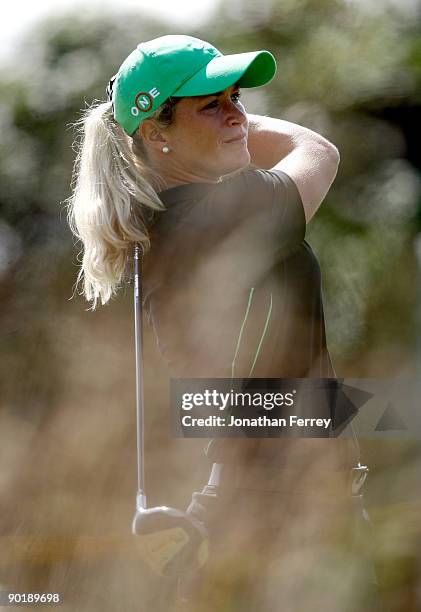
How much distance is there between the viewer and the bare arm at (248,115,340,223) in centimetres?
83

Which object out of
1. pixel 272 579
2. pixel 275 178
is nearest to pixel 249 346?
pixel 275 178

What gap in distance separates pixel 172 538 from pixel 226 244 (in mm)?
329

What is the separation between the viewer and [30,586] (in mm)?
1149

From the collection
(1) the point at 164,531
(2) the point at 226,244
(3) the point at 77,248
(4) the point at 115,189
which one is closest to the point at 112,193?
(4) the point at 115,189

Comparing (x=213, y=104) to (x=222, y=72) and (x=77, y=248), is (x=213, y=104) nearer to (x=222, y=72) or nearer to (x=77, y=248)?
(x=222, y=72)

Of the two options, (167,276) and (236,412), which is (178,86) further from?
(236,412)

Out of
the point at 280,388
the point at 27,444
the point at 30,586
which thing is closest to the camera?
the point at 280,388

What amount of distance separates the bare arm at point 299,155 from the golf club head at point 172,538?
35 centimetres

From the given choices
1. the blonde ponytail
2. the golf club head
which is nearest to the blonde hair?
the blonde ponytail

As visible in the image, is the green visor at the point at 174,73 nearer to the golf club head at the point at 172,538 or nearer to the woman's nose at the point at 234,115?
the woman's nose at the point at 234,115

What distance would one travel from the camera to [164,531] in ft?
3.00

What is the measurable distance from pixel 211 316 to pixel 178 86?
0.77ft

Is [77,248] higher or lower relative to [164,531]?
higher

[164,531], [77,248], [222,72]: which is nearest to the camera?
[222,72]
